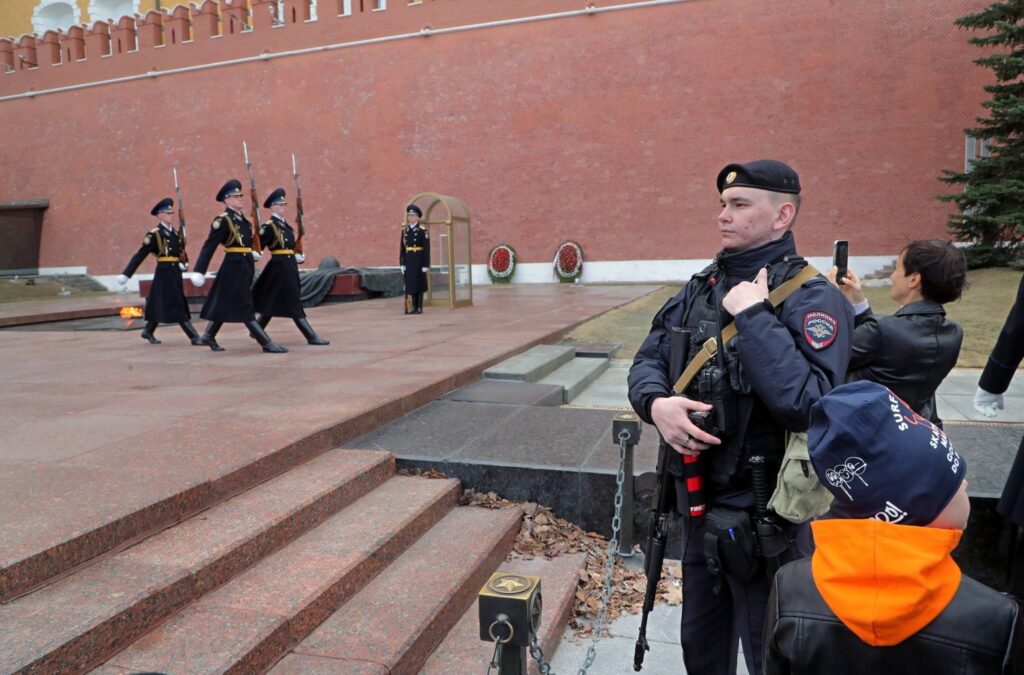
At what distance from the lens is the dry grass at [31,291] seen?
1873 centimetres

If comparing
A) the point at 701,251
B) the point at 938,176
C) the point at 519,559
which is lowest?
the point at 519,559

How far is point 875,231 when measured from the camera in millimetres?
15867

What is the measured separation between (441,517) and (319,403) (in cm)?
138

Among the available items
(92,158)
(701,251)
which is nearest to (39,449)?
(701,251)

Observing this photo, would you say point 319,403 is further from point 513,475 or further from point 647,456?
point 647,456

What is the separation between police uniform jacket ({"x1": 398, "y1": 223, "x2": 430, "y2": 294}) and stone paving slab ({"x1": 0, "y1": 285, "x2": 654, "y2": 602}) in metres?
1.88

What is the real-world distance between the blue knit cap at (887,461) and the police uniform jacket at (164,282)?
26.1ft

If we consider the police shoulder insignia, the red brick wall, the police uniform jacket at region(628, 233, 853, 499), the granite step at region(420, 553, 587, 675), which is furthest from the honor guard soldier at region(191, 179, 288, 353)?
the red brick wall

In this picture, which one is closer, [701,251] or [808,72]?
[808,72]

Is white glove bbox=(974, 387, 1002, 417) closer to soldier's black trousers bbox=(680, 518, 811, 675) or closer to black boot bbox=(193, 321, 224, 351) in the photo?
soldier's black trousers bbox=(680, 518, 811, 675)

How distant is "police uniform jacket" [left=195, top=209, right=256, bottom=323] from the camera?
6965 mm

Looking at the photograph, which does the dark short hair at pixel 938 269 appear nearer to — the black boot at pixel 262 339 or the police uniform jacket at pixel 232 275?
the black boot at pixel 262 339

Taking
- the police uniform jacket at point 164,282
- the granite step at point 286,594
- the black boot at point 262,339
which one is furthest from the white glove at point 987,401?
the police uniform jacket at point 164,282

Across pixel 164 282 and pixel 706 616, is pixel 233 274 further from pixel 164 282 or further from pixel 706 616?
pixel 706 616
